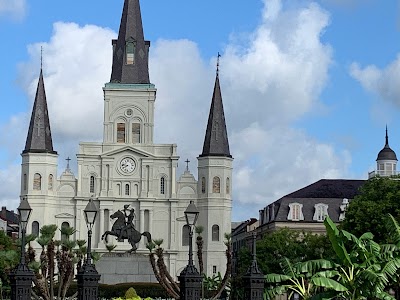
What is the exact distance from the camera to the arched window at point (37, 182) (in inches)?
4611

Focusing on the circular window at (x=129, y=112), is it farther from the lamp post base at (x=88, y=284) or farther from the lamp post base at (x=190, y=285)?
the lamp post base at (x=88, y=284)

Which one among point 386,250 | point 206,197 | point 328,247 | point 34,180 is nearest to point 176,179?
point 206,197

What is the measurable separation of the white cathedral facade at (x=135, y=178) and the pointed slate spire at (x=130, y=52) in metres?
0.91

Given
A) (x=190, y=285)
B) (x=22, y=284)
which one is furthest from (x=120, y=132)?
(x=22, y=284)

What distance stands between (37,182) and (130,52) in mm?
18586

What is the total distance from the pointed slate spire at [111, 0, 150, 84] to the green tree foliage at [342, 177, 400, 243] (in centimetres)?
5526

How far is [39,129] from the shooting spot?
118m

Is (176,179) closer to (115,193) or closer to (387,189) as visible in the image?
(115,193)

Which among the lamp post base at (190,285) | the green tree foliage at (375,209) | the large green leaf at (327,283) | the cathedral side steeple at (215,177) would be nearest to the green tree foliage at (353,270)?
the large green leaf at (327,283)

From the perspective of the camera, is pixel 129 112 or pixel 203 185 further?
pixel 129 112

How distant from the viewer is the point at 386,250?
37.5m

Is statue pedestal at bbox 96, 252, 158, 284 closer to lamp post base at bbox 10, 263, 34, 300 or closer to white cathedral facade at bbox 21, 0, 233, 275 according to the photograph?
white cathedral facade at bbox 21, 0, 233, 275

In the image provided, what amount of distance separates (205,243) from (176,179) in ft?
28.0

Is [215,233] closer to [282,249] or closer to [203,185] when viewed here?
[203,185]
